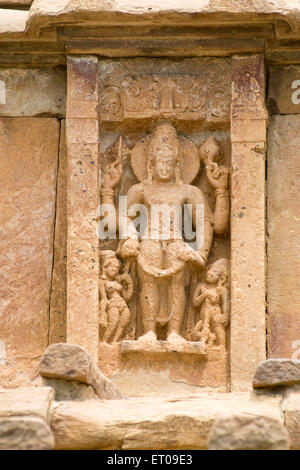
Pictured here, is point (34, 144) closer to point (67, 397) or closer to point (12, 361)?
point (12, 361)

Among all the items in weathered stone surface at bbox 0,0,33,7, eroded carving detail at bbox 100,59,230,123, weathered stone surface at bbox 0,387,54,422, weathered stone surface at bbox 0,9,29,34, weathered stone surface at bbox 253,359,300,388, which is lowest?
weathered stone surface at bbox 0,387,54,422

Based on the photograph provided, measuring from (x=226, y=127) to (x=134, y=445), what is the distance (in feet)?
10.3

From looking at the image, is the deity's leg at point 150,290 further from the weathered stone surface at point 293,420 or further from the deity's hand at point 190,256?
the weathered stone surface at point 293,420

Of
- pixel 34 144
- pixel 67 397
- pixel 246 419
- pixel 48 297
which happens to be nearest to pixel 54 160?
pixel 34 144

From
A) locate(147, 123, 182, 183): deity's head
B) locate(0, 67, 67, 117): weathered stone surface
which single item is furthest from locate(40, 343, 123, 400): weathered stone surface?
locate(0, 67, 67, 117): weathered stone surface

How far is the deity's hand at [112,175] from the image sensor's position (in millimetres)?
9844

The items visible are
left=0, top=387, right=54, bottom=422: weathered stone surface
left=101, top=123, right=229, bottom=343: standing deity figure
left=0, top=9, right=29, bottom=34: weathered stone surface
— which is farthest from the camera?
left=0, top=9, right=29, bottom=34: weathered stone surface

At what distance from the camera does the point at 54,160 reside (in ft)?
33.1

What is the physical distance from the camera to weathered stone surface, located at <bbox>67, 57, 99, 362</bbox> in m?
9.49

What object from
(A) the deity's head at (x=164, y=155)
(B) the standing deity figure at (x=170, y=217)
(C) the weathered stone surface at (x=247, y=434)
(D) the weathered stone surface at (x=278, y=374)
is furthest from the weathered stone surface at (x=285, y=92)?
Answer: (C) the weathered stone surface at (x=247, y=434)

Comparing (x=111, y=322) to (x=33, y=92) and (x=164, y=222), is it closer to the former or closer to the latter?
(x=164, y=222)

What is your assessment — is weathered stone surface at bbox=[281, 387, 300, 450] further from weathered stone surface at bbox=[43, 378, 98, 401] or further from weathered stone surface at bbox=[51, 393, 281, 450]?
weathered stone surface at bbox=[43, 378, 98, 401]

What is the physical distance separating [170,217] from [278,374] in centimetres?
245

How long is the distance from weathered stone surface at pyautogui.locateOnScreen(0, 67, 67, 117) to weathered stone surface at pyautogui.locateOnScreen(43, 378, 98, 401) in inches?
115
